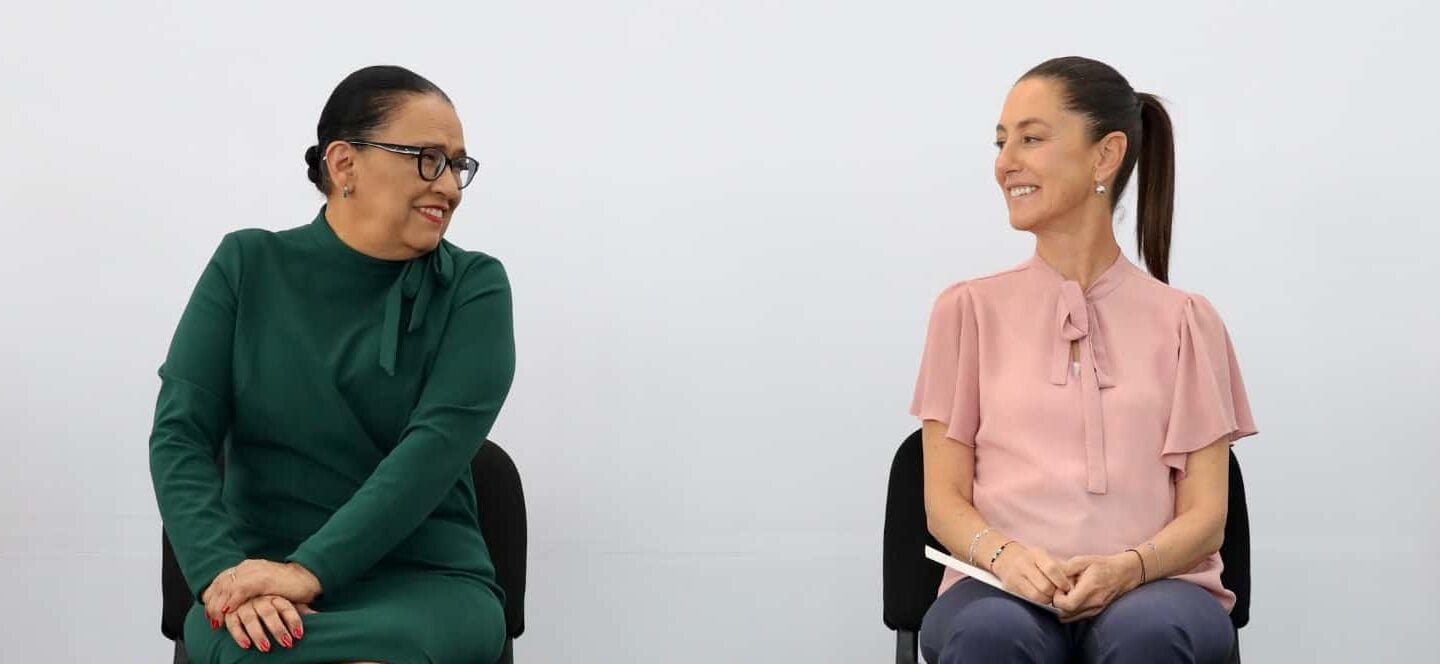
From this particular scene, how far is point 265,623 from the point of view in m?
2.16

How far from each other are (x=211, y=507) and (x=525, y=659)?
1090mm

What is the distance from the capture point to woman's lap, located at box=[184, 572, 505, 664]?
217 centimetres

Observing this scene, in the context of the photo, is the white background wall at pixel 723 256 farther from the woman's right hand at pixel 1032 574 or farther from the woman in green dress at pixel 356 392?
the woman's right hand at pixel 1032 574

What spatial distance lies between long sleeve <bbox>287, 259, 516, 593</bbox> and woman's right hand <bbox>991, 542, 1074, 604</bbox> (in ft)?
2.38

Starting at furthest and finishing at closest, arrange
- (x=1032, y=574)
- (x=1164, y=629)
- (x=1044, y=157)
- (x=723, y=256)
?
(x=723, y=256), (x=1044, y=157), (x=1032, y=574), (x=1164, y=629)

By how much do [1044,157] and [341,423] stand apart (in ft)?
A: 3.45

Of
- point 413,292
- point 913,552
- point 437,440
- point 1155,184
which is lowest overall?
point 913,552

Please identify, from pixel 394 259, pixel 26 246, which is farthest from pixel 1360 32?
pixel 26 246

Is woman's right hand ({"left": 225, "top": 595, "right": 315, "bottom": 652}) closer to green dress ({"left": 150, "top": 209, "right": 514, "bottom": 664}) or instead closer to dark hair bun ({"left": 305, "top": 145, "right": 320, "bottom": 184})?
green dress ({"left": 150, "top": 209, "right": 514, "bottom": 664})

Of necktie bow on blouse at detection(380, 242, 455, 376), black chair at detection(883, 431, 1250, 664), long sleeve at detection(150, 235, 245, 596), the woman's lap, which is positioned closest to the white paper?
black chair at detection(883, 431, 1250, 664)

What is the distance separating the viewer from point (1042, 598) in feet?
7.27

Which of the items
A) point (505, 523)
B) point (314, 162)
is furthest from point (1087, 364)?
point (314, 162)

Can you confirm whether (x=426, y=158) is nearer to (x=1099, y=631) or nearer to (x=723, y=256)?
(x=723, y=256)

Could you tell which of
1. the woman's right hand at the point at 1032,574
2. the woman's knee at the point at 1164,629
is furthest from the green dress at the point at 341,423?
the woman's knee at the point at 1164,629
